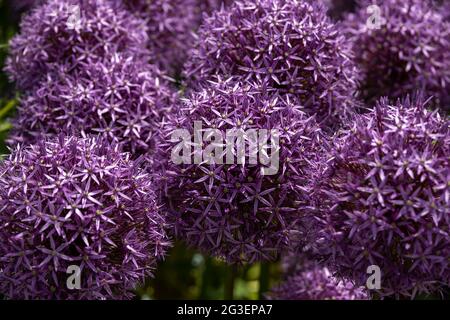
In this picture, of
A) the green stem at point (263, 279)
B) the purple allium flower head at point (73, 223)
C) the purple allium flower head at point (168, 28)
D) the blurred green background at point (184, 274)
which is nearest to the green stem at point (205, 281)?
the blurred green background at point (184, 274)

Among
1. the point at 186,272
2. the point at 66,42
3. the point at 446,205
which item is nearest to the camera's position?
the point at 446,205

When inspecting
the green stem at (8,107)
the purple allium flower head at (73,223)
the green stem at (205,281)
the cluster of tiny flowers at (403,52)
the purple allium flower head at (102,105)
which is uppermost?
the cluster of tiny flowers at (403,52)

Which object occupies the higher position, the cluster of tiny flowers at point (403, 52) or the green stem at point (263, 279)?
the cluster of tiny flowers at point (403, 52)

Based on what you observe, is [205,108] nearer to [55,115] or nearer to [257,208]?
[257,208]

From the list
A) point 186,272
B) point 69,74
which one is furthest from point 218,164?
point 186,272

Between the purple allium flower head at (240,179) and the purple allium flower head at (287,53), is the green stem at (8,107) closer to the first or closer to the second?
the purple allium flower head at (287,53)

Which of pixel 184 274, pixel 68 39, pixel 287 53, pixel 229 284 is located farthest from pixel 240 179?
pixel 184 274
